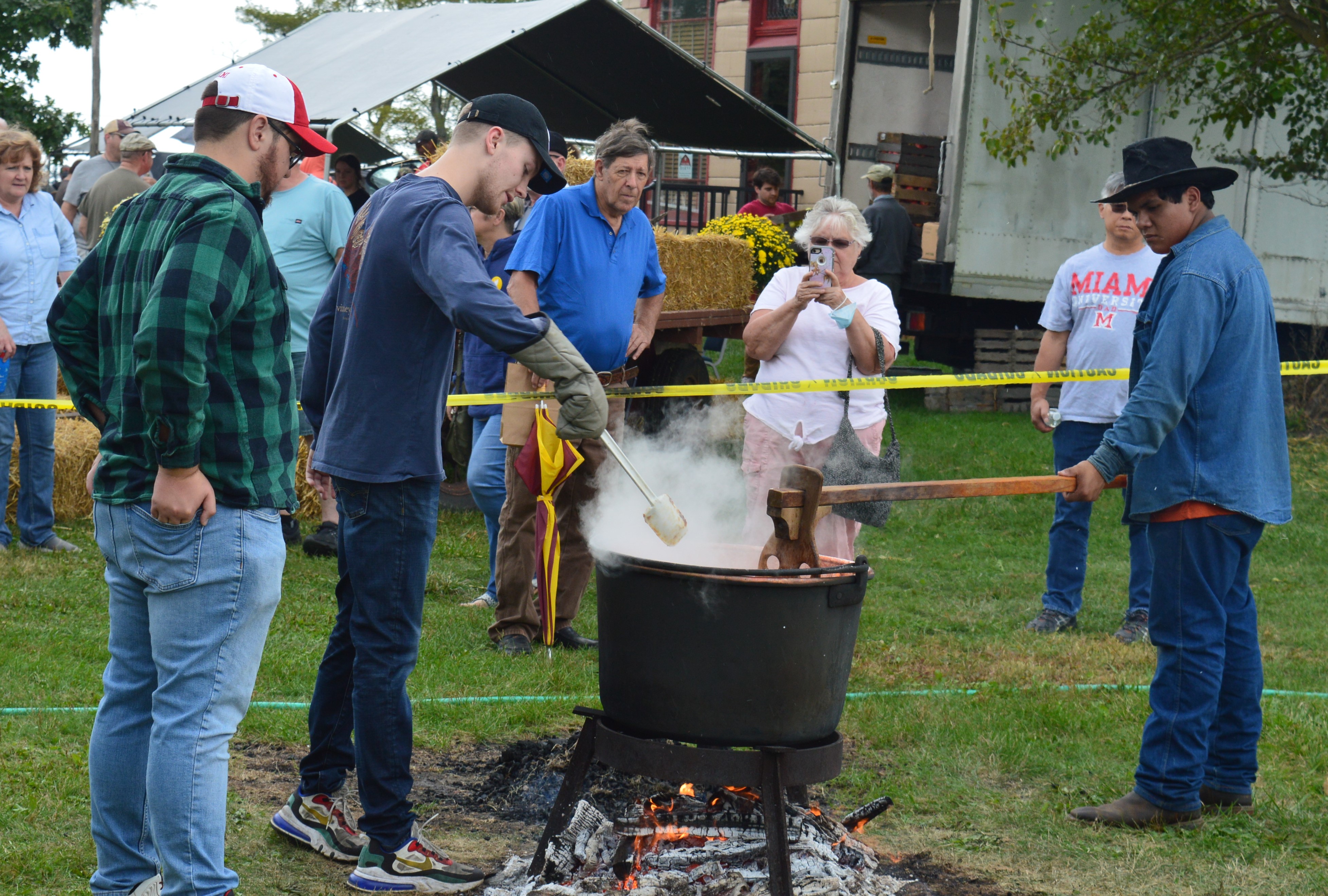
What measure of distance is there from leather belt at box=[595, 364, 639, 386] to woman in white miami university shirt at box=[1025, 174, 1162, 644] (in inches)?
77.1

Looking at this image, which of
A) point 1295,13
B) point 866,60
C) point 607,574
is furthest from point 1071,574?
point 866,60

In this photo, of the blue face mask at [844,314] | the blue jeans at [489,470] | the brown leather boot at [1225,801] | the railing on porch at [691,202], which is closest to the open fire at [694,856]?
the brown leather boot at [1225,801]

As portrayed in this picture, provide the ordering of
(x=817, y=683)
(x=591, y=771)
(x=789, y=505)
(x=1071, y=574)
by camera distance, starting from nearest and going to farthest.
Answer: (x=817, y=683) < (x=789, y=505) < (x=591, y=771) < (x=1071, y=574)

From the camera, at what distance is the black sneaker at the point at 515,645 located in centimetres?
559

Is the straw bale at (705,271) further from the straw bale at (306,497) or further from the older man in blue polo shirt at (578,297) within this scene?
the older man in blue polo shirt at (578,297)

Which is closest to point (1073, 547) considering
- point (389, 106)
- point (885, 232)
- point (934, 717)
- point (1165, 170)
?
point (934, 717)

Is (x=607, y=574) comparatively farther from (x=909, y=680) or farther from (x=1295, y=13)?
(x=1295, y=13)

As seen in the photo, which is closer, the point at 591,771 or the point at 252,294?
the point at 252,294

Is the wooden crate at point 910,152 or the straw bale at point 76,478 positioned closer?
the straw bale at point 76,478

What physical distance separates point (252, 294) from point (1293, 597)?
21.5 feet

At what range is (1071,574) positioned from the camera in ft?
21.2

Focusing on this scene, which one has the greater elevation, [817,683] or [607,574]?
[607,574]

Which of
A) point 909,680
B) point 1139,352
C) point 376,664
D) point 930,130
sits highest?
point 930,130

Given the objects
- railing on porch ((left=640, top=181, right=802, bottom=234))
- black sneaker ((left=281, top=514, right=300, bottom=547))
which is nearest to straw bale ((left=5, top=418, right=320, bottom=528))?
black sneaker ((left=281, top=514, right=300, bottom=547))
